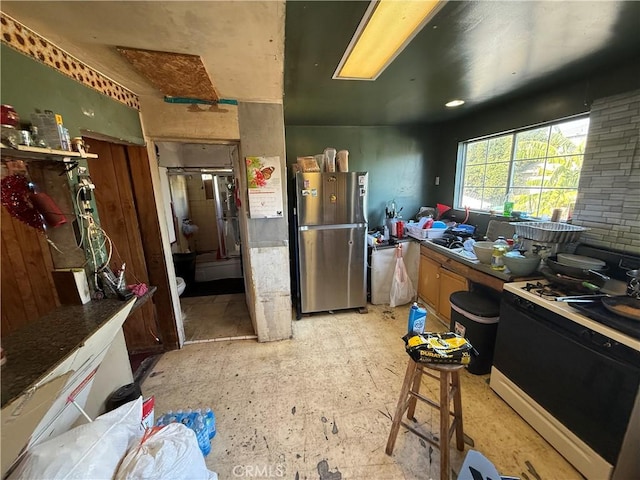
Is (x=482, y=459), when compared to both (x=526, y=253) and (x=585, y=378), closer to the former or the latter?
(x=585, y=378)

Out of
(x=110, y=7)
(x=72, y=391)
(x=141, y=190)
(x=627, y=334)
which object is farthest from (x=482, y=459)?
(x=141, y=190)

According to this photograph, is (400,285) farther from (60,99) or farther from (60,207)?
(60,99)

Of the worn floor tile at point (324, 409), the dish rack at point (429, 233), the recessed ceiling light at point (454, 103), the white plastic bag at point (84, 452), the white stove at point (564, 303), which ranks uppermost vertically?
the recessed ceiling light at point (454, 103)

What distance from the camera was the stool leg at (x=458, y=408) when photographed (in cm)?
131

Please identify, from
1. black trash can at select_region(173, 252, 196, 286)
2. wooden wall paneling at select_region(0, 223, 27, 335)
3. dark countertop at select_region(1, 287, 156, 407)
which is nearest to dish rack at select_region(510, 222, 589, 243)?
dark countertop at select_region(1, 287, 156, 407)

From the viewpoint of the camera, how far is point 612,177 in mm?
1716

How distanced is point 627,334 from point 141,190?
3.16 meters

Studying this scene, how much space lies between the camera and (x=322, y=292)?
2887 mm

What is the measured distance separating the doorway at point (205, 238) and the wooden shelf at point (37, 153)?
1.57 m

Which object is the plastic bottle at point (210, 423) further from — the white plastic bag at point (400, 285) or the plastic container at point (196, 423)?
the white plastic bag at point (400, 285)

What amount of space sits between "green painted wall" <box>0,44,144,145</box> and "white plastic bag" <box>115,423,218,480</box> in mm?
1459

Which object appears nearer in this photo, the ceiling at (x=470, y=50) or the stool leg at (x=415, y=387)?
the ceiling at (x=470, y=50)

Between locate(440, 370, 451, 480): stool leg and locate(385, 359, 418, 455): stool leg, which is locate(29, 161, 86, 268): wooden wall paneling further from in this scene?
locate(440, 370, 451, 480): stool leg

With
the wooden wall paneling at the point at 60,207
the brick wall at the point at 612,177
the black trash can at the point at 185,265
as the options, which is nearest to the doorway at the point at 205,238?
the black trash can at the point at 185,265
